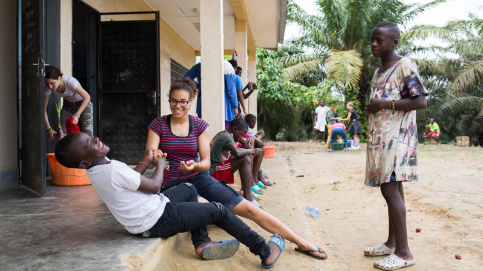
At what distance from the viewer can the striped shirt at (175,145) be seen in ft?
10.0

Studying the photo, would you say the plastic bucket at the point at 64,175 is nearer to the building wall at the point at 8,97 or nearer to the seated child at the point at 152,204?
the building wall at the point at 8,97

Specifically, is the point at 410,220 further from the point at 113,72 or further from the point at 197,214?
the point at 113,72

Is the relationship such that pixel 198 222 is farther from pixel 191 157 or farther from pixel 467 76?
pixel 467 76

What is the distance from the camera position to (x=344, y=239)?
12.2ft

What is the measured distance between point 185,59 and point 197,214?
10.1 metres

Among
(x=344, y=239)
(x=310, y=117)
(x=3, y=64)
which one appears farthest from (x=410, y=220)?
(x=310, y=117)

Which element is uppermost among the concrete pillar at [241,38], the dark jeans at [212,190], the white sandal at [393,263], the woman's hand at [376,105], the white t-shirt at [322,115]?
the concrete pillar at [241,38]

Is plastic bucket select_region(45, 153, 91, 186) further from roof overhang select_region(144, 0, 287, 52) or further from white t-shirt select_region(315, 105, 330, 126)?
white t-shirt select_region(315, 105, 330, 126)

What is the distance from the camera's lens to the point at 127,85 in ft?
21.9

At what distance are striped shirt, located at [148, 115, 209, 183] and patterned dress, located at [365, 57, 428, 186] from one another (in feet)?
4.45

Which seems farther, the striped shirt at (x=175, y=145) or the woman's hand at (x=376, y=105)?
the striped shirt at (x=175, y=145)

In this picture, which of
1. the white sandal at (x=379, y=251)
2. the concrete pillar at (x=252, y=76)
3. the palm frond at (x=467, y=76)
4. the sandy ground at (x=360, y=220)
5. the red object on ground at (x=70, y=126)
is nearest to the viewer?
the sandy ground at (x=360, y=220)

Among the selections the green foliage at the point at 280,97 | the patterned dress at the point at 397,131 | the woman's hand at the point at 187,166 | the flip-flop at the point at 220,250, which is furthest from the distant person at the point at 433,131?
the woman's hand at the point at 187,166

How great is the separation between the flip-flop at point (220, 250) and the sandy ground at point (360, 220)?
4cm
